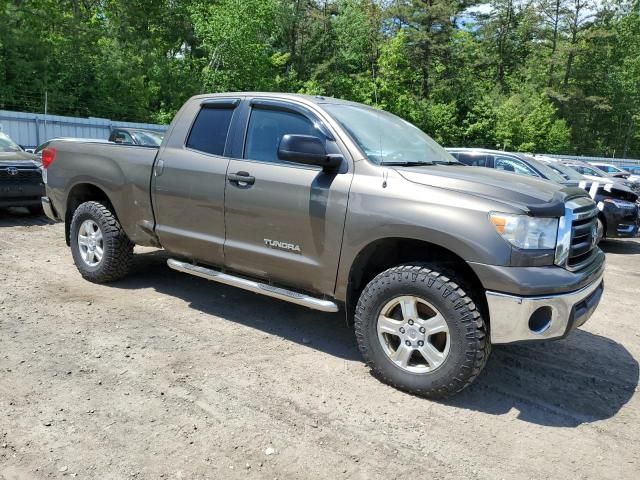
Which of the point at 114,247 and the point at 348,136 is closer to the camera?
the point at 348,136

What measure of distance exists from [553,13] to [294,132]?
5224 centimetres

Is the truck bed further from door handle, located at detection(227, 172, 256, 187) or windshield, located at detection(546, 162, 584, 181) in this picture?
windshield, located at detection(546, 162, 584, 181)

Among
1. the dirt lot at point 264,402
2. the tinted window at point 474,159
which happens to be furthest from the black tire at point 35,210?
the tinted window at point 474,159

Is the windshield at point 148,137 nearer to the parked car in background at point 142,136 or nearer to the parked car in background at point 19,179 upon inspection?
the parked car in background at point 142,136

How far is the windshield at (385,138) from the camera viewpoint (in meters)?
4.05

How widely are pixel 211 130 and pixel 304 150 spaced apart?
54.1 inches

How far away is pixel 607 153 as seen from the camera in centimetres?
5434

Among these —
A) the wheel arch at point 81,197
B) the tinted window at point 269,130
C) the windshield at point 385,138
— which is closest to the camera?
the windshield at point 385,138

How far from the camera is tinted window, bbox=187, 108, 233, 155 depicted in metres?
4.67

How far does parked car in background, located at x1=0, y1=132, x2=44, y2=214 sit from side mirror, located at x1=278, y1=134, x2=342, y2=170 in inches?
274

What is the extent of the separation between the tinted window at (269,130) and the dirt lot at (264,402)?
1490 millimetres

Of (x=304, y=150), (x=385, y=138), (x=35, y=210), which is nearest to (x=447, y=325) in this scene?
(x=304, y=150)

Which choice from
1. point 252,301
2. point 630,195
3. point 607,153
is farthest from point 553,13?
point 252,301

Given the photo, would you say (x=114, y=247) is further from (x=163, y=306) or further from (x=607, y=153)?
(x=607, y=153)
